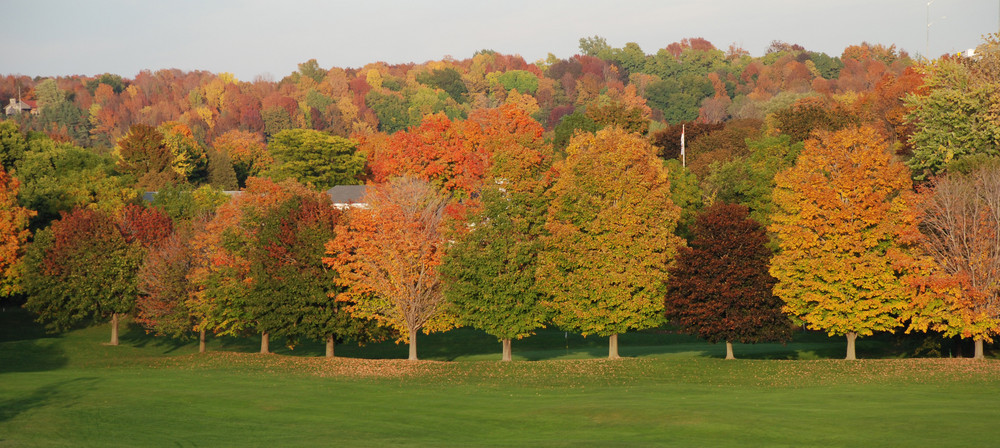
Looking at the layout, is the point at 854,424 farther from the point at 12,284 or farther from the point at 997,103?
the point at 12,284

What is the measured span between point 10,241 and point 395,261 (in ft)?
124

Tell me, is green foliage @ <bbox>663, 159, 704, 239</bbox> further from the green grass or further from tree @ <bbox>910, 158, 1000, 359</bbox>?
tree @ <bbox>910, 158, 1000, 359</bbox>

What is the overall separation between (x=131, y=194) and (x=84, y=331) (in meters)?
29.0

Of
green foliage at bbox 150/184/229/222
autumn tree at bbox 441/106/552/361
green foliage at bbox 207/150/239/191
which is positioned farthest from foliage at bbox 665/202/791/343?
green foliage at bbox 207/150/239/191

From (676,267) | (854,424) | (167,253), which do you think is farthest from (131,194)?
(854,424)

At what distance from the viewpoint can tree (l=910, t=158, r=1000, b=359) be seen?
182 ft

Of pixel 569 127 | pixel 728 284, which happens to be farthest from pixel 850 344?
pixel 569 127

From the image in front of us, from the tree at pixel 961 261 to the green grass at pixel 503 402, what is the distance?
3421 mm

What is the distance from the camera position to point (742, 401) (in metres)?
42.4

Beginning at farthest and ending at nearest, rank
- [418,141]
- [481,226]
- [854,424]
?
[418,141] < [481,226] < [854,424]

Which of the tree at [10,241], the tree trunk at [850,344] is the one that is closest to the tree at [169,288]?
the tree at [10,241]

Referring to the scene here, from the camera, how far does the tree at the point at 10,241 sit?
3209 inches

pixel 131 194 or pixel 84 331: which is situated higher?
pixel 131 194

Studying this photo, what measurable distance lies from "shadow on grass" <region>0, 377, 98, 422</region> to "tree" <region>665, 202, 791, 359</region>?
32.8 meters
